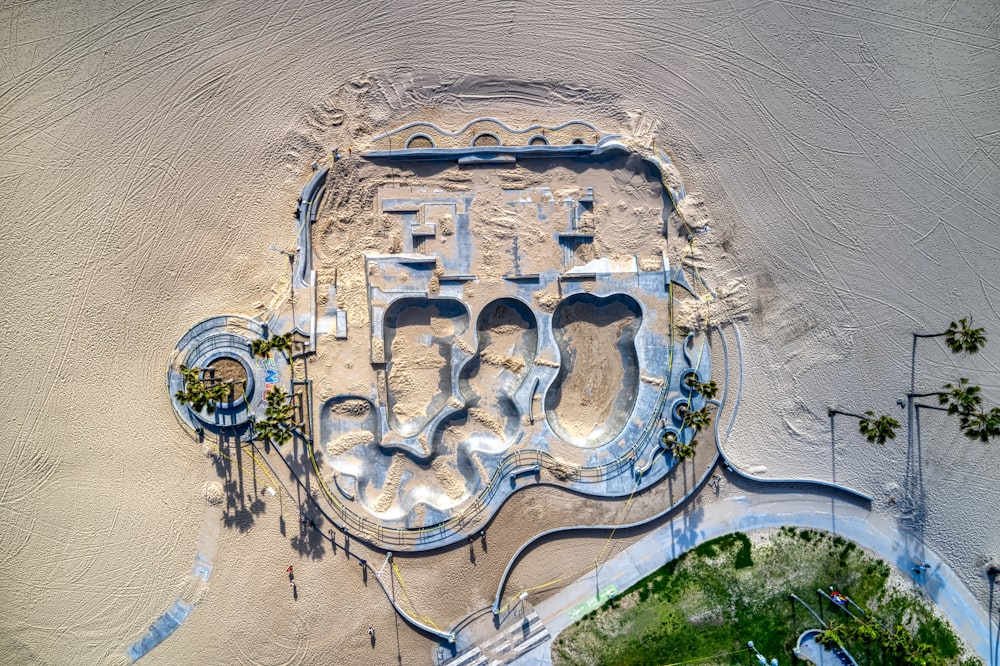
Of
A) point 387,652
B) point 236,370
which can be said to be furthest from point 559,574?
point 236,370

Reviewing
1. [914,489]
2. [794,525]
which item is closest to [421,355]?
[794,525]

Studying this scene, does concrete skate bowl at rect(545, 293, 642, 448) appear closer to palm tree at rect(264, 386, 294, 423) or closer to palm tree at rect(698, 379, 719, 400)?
palm tree at rect(698, 379, 719, 400)

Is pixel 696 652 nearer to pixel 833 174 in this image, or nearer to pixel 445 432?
pixel 445 432

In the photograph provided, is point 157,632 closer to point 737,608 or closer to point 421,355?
point 421,355

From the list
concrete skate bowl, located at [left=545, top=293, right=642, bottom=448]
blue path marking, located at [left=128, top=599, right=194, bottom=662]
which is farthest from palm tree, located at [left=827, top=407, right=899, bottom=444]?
blue path marking, located at [left=128, top=599, right=194, bottom=662]

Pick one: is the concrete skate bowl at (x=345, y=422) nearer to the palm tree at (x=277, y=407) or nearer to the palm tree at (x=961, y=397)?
the palm tree at (x=277, y=407)

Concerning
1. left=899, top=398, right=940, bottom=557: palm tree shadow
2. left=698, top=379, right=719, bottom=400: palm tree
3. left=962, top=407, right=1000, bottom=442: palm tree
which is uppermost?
left=698, top=379, right=719, bottom=400: palm tree
